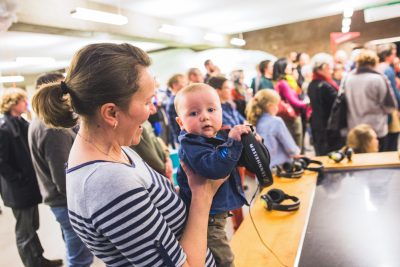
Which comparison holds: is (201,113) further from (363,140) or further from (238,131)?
(363,140)

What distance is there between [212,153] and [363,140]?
2343 millimetres

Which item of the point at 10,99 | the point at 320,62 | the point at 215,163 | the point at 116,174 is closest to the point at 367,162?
the point at 215,163

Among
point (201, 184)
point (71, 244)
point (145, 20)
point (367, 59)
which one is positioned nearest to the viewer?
point (201, 184)

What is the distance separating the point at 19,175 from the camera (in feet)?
8.75

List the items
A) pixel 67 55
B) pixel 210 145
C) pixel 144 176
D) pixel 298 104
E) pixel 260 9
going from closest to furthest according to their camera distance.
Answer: pixel 144 176
pixel 210 145
pixel 298 104
pixel 260 9
pixel 67 55

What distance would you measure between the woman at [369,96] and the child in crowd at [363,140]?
0.67m

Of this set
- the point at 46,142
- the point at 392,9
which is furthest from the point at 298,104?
the point at 46,142

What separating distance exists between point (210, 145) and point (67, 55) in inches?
400

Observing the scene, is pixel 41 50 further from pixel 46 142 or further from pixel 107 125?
pixel 107 125

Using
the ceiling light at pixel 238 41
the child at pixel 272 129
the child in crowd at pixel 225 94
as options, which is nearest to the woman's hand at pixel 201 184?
the child at pixel 272 129

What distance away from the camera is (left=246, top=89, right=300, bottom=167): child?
9.68ft

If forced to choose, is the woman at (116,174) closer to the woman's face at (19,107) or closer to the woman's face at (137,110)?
the woman's face at (137,110)

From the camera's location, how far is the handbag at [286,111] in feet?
14.0

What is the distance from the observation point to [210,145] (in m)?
1.13
